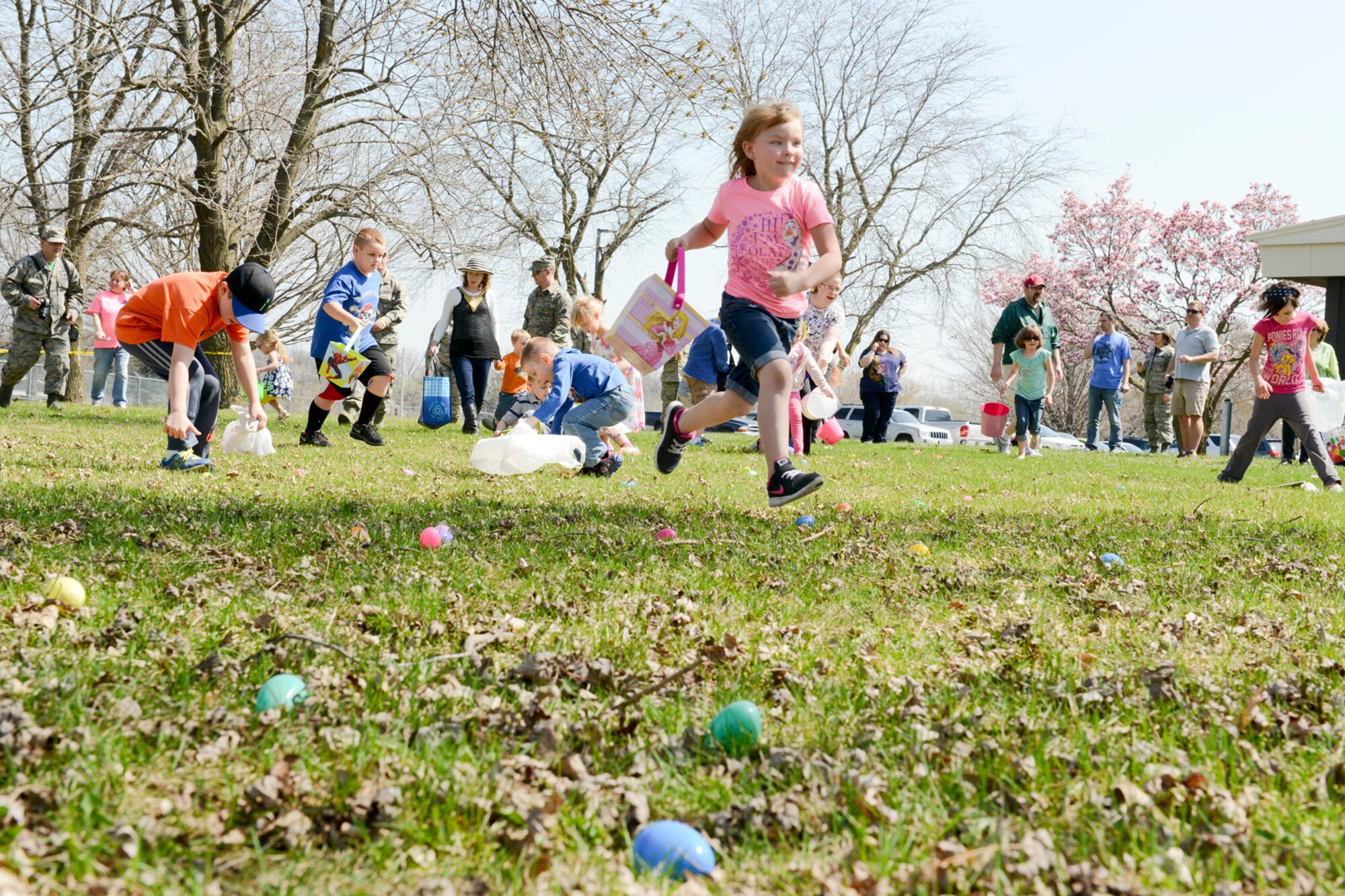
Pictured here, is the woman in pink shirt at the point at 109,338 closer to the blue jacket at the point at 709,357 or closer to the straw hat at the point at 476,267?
the straw hat at the point at 476,267

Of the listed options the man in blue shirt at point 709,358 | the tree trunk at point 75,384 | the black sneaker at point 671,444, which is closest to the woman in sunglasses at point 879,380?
the man in blue shirt at point 709,358

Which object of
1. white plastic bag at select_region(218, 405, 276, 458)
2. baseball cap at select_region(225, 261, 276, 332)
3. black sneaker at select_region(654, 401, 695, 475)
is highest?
baseball cap at select_region(225, 261, 276, 332)

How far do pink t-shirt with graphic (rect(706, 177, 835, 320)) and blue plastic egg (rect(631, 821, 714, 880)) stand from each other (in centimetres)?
339

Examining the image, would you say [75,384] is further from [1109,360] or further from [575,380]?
[1109,360]

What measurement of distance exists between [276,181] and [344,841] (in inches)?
669

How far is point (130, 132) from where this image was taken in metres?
15.8

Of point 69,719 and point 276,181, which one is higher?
point 276,181

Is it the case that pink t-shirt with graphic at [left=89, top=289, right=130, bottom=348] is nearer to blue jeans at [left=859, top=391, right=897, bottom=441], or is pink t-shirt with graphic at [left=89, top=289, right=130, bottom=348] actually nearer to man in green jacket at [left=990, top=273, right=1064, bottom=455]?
blue jeans at [left=859, top=391, right=897, bottom=441]

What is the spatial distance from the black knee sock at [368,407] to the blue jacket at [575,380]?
6.92ft

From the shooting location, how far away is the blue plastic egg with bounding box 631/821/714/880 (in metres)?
1.53

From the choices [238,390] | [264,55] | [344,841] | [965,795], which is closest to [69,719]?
[344,841]

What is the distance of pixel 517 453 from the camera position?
702cm

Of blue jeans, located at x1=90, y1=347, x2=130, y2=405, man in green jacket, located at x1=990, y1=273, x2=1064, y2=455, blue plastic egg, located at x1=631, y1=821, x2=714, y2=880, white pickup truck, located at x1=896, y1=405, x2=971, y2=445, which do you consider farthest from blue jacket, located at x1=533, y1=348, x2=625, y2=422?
white pickup truck, located at x1=896, y1=405, x2=971, y2=445

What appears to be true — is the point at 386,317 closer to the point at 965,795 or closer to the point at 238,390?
the point at 238,390
